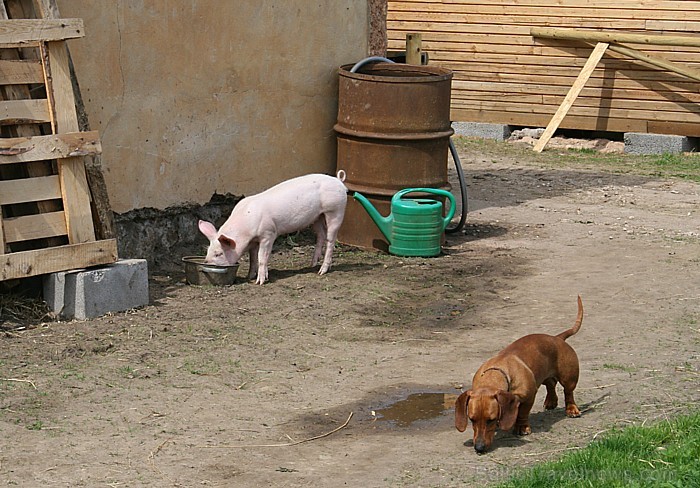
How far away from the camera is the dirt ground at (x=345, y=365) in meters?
5.06

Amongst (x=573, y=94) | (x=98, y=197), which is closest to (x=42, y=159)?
(x=98, y=197)

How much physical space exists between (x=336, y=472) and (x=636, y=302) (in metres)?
3.67

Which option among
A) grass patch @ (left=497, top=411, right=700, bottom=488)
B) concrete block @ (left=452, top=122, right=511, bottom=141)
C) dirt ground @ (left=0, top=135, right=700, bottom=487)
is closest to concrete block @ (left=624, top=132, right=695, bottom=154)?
concrete block @ (left=452, top=122, right=511, bottom=141)

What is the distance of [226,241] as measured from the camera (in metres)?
8.15

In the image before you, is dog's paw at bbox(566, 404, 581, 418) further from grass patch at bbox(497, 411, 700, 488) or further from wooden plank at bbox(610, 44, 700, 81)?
wooden plank at bbox(610, 44, 700, 81)

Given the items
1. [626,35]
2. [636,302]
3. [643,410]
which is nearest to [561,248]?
[636,302]

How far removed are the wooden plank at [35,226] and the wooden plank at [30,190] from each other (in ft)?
0.36

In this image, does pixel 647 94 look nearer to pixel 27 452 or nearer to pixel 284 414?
pixel 284 414

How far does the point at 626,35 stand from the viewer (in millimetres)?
15141

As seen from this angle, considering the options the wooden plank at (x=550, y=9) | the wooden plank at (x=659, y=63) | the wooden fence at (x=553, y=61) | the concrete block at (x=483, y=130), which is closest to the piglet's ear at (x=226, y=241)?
the wooden plank at (x=659, y=63)

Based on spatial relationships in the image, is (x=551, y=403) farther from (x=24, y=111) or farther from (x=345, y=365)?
(x=24, y=111)

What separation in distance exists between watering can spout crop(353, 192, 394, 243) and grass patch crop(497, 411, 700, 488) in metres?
4.57

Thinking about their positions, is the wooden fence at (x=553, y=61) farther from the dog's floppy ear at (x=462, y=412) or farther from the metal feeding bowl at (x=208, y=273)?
A: the dog's floppy ear at (x=462, y=412)

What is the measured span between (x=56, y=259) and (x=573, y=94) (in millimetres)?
9900
